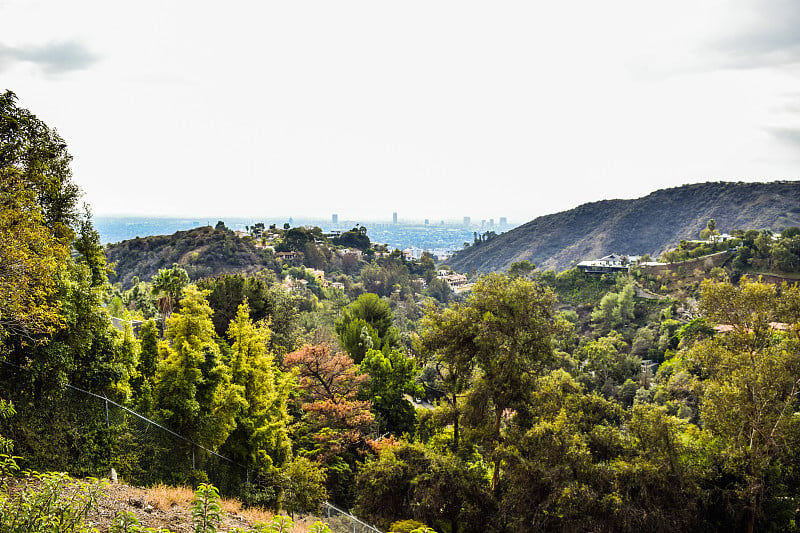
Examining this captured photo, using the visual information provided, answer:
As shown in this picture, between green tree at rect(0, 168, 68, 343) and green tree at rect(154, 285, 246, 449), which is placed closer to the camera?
green tree at rect(0, 168, 68, 343)

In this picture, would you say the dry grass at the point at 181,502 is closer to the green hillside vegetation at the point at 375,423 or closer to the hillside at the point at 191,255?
the green hillside vegetation at the point at 375,423

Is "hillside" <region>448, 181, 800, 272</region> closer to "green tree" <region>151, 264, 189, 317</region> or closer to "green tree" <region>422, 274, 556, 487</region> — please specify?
"green tree" <region>151, 264, 189, 317</region>

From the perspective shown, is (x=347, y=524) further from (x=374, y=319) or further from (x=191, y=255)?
(x=191, y=255)

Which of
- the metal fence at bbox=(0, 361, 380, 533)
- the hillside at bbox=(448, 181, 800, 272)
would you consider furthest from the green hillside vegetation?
the hillside at bbox=(448, 181, 800, 272)

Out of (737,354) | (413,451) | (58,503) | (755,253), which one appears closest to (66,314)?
(58,503)

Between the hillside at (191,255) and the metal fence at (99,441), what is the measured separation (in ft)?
174

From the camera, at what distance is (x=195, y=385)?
9.48 m

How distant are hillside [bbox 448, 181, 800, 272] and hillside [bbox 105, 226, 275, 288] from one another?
7625cm

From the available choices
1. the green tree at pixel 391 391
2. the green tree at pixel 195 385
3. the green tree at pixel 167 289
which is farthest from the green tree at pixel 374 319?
the green tree at pixel 195 385

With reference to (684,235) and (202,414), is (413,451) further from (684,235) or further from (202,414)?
(684,235)

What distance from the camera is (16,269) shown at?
253 inches

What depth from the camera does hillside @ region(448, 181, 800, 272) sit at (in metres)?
104

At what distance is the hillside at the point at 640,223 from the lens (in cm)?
10450

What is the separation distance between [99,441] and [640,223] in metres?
133
